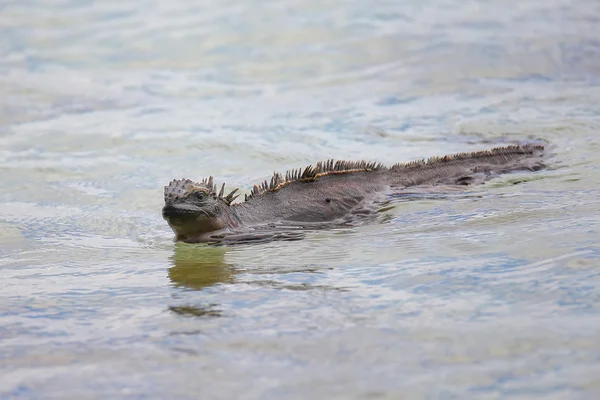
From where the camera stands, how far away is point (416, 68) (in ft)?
54.6

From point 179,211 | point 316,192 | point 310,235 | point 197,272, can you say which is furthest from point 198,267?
point 316,192

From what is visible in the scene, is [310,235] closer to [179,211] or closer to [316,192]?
[316,192]

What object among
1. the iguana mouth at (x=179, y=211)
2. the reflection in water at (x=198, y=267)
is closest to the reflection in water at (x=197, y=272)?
the reflection in water at (x=198, y=267)

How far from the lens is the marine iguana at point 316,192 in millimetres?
7922

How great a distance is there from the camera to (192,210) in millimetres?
7809

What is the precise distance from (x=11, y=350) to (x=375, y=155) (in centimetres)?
732

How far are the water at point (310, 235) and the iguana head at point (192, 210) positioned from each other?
23 centimetres

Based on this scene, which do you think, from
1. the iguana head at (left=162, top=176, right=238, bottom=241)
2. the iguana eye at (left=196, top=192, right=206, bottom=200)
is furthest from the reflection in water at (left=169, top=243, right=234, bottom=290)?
the iguana eye at (left=196, top=192, right=206, bottom=200)

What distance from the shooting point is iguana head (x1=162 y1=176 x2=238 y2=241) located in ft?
25.5

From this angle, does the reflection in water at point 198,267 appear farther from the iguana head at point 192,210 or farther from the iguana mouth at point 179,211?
the iguana mouth at point 179,211

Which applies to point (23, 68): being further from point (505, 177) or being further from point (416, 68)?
point (505, 177)

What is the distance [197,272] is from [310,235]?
1353 mm

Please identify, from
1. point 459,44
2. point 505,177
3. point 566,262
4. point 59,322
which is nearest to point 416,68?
point 459,44

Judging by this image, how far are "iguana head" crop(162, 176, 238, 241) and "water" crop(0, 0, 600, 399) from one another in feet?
Answer: 0.74
